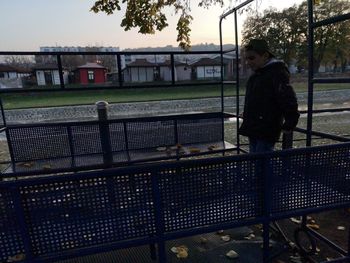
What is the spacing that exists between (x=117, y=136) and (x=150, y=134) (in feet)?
1.74

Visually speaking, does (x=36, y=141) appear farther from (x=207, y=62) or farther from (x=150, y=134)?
(x=207, y=62)

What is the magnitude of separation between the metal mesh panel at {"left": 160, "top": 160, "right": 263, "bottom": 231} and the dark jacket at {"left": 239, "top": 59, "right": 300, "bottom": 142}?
2.73ft

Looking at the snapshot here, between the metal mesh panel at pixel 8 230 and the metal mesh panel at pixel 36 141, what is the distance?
2.79m

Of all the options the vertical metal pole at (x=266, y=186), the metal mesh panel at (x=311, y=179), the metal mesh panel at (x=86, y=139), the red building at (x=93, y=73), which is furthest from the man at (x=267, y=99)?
the red building at (x=93, y=73)

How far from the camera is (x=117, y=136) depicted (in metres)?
4.72

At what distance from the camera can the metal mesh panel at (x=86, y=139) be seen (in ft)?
14.7

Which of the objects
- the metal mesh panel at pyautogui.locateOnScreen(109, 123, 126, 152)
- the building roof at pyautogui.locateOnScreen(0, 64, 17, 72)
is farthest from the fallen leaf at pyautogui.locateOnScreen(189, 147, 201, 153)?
the building roof at pyautogui.locateOnScreen(0, 64, 17, 72)

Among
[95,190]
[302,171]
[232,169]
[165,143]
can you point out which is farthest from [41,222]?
[165,143]

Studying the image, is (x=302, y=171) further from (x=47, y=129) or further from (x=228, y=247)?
(x=47, y=129)

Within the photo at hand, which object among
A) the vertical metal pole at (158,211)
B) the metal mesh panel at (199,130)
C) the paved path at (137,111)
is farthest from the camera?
the paved path at (137,111)

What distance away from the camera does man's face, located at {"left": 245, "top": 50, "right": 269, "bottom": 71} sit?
2871mm

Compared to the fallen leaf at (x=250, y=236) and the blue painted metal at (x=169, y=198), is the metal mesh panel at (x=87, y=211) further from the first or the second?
the fallen leaf at (x=250, y=236)

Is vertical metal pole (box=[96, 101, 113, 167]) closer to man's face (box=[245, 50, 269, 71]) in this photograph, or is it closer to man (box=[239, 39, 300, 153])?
man (box=[239, 39, 300, 153])

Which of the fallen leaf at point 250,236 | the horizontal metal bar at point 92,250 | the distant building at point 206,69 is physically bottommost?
the fallen leaf at point 250,236
